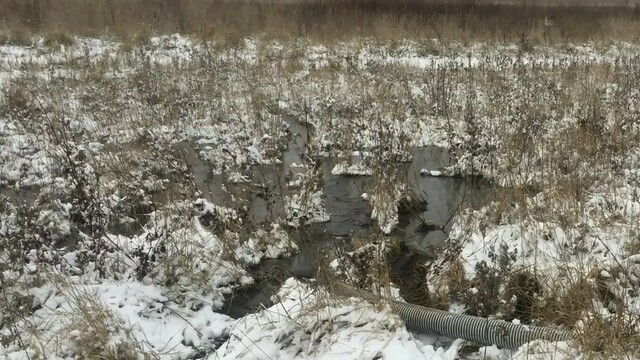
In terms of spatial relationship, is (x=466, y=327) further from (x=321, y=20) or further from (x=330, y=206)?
(x=321, y=20)

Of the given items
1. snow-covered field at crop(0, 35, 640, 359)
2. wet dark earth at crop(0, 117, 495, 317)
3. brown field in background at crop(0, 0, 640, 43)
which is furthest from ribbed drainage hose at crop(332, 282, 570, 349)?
brown field in background at crop(0, 0, 640, 43)

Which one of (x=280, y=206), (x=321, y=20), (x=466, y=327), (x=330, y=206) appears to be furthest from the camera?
(x=321, y=20)

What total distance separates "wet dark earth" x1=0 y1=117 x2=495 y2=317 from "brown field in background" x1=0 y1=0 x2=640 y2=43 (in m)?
9.33

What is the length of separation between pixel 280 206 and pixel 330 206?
2.04ft

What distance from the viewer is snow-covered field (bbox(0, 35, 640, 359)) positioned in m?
3.68

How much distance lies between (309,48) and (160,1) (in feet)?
27.7

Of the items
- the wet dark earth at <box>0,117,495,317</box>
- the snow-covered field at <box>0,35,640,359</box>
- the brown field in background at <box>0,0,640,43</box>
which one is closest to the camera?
the snow-covered field at <box>0,35,640,359</box>

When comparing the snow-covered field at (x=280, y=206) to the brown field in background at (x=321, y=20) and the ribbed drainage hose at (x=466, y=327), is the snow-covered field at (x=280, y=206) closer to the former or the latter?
the ribbed drainage hose at (x=466, y=327)

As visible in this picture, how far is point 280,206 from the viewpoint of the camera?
6.11m

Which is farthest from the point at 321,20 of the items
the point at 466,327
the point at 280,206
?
the point at 466,327

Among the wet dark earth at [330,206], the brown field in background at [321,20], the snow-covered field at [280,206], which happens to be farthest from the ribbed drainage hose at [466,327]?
the brown field in background at [321,20]

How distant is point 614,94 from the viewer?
30.1ft

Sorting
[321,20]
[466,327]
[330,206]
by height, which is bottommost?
[330,206]

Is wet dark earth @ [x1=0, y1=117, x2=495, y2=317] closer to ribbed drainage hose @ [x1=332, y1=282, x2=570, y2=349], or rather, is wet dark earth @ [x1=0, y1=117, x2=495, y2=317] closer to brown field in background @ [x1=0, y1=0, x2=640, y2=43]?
ribbed drainage hose @ [x1=332, y1=282, x2=570, y2=349]
